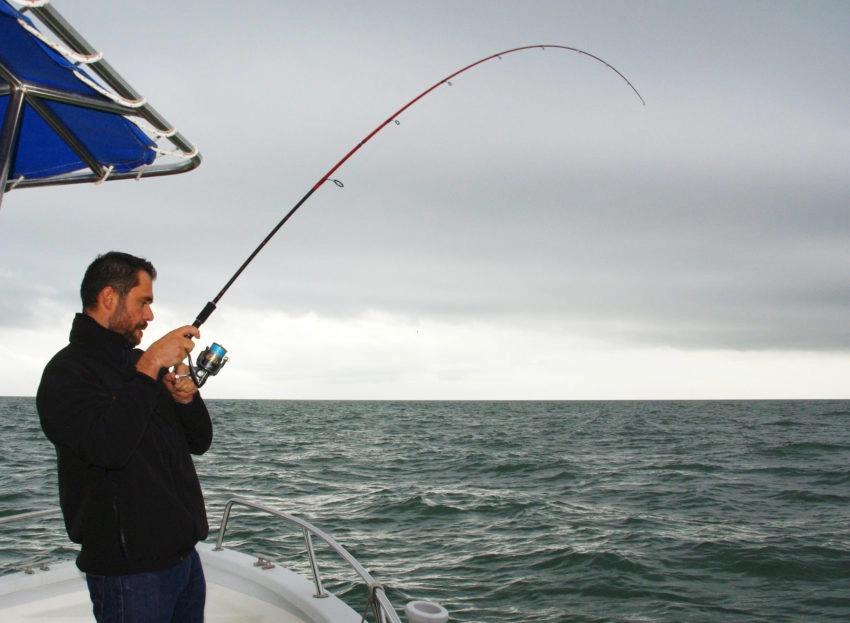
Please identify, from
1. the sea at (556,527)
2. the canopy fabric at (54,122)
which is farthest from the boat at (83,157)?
the sea at (556,527)

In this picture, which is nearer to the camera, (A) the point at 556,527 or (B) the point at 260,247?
(B) the point at 260,247

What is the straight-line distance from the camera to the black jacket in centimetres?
180

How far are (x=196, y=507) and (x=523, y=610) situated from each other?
5076mm

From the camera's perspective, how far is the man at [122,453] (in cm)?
182

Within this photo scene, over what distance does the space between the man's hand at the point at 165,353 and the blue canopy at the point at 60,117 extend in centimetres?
76

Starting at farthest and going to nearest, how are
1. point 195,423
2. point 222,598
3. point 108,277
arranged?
point 222,598
point 195,423
point 108,277

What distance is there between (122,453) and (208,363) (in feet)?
2.01

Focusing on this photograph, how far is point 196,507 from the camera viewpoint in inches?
83.7

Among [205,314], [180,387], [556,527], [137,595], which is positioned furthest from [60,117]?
[556,527]

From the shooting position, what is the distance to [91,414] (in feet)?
5.91

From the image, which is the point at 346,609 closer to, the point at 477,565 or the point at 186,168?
the point at 186,168

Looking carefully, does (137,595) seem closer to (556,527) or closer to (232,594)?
(232,594)

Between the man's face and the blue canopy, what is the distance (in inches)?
22.7

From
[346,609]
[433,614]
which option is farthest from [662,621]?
[433,614]
